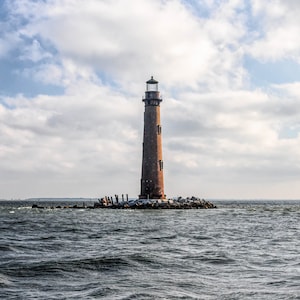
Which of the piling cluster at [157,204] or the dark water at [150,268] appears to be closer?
the dark water at [150,268]

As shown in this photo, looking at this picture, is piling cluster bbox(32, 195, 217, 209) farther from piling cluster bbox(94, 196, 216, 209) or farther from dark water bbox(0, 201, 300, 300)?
dark water bbox(0, 201, 300, 300)

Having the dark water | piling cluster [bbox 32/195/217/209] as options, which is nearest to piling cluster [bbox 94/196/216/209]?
piling cluster [bbox 32/195/217/209]

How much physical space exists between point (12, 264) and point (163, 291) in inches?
303

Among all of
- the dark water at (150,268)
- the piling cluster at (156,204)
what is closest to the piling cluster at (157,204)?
the piling cluster at (156,204)

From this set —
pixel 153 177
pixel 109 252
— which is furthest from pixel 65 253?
pixel 153 177

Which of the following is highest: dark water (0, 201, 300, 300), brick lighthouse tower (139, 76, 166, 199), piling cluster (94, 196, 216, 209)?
brick lighthouse tower (139, 76, 166, 199)

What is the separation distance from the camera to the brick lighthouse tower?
7931 cm

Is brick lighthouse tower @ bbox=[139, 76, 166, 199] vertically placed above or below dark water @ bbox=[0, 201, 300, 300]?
above

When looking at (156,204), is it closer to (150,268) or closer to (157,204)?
(157,204)

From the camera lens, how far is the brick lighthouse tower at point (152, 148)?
79.3m

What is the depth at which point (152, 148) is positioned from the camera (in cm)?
7919

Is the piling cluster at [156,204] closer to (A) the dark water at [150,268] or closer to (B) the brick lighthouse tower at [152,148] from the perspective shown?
(B) the brick lighthouse tower at [152,148]

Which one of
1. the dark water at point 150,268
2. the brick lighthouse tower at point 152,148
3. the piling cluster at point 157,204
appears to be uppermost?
→ the brick lighthouse tower at point 152,148

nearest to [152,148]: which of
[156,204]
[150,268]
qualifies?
[156,204]
